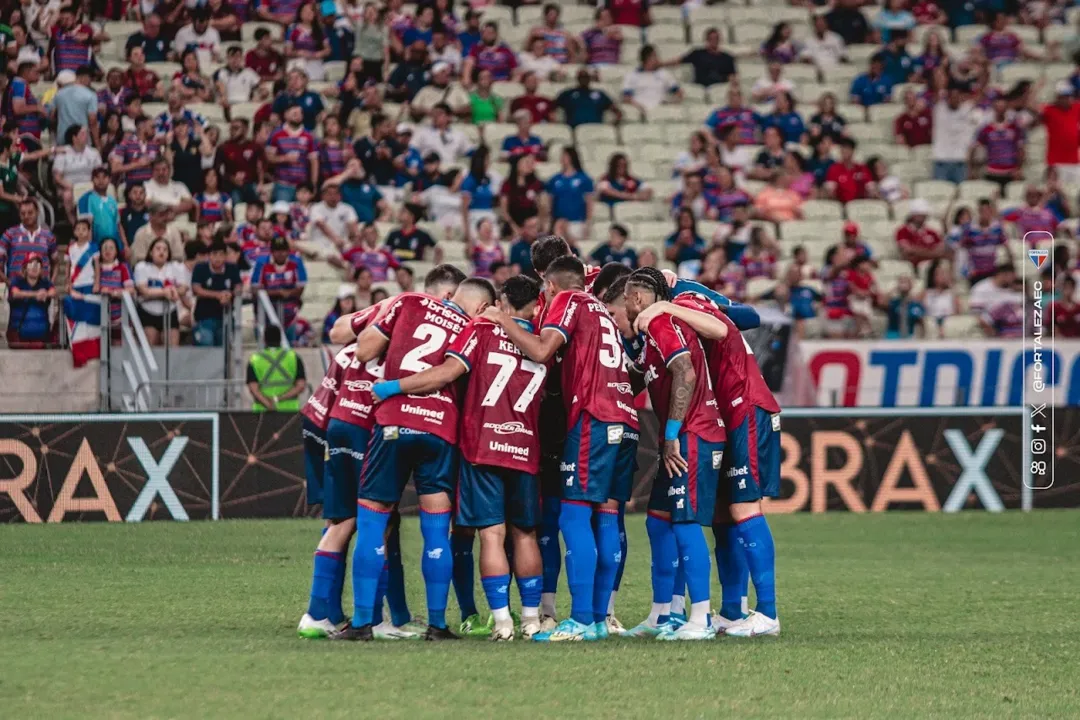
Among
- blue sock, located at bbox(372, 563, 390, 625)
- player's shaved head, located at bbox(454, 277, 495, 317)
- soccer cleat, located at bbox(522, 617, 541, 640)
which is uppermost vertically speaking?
player's shaved head, located at bbox(454, 277, 495, 317)

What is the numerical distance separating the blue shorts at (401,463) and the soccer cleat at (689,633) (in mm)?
1395

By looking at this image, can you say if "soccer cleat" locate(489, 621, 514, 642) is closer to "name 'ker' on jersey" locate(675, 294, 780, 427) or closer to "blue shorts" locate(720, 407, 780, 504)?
"blue shorts" locate(720, 407, 780, 504)

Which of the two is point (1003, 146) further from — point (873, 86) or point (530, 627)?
point (530, 627)

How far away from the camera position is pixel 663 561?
30.1 feet

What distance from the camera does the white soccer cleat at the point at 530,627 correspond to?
8.85 m

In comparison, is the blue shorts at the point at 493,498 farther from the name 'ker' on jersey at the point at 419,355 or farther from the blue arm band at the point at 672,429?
the blue arm band at the point at 672,429

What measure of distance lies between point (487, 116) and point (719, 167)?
3214 millimetres

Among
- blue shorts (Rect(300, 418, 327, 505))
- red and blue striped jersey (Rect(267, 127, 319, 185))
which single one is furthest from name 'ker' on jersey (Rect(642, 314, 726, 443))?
red and blue striped jersey (Rect(267, 127, 319, 185))

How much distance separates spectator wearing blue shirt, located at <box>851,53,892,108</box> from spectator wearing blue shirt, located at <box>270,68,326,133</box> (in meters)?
8.23

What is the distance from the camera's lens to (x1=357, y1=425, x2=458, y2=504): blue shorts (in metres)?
8.82

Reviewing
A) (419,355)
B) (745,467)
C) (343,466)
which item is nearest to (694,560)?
(745,467)

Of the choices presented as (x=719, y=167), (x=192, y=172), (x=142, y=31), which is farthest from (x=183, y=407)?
(x=719, y=167)

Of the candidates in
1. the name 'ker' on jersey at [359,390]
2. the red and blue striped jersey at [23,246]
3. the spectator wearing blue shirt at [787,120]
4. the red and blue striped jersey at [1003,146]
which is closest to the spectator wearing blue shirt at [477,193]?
→ the spectator wearing blue shirt at [787,120]

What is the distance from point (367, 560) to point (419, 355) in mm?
1115
